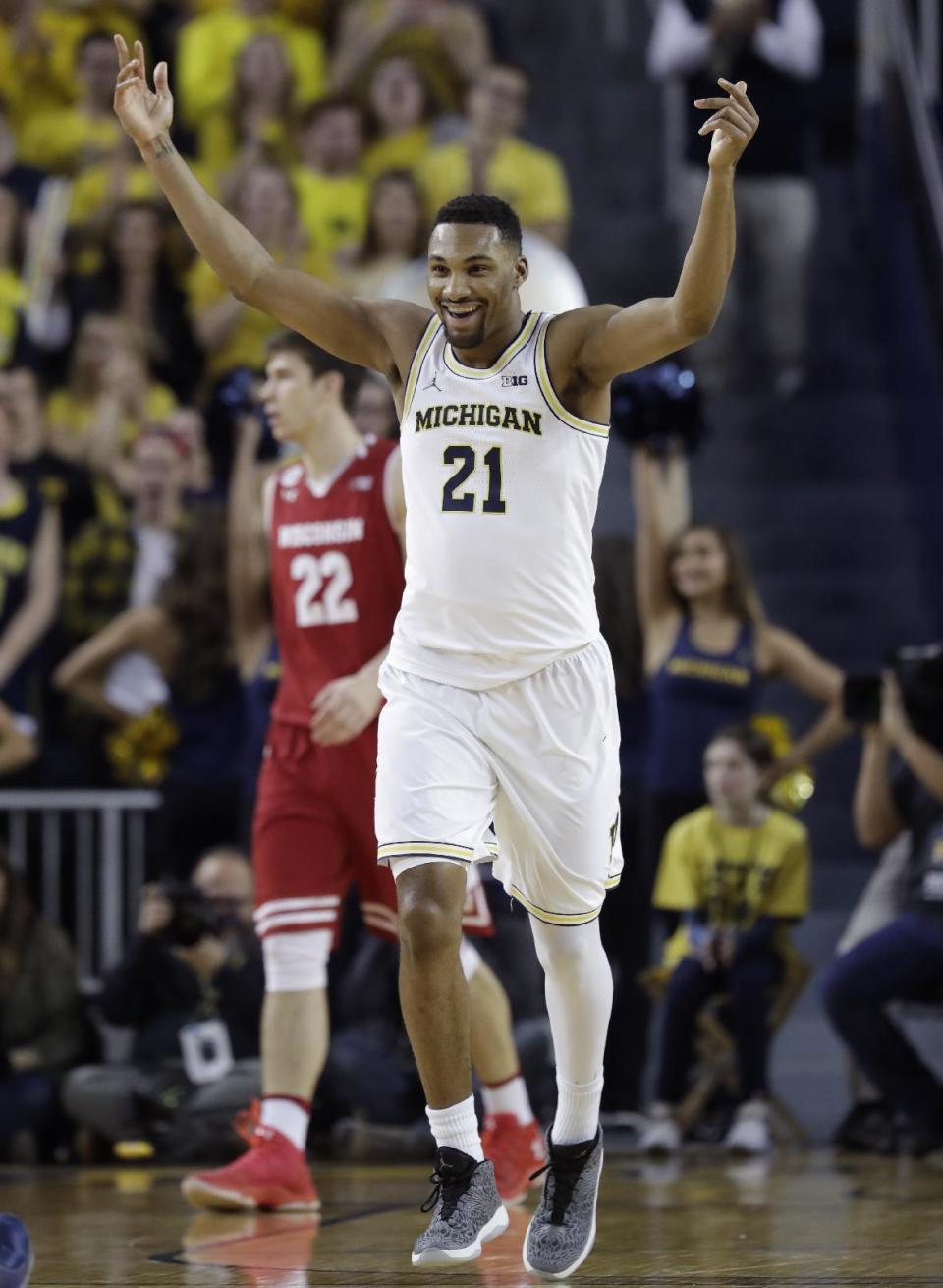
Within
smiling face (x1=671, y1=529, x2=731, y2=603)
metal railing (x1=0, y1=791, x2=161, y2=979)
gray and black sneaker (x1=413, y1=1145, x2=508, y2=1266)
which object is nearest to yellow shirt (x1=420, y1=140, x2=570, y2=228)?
smiling face (x1=671, y1=529, x2=731, y2=603)

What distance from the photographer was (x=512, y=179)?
11.9 metres

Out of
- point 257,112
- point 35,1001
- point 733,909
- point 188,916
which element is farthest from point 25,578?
point 257,112

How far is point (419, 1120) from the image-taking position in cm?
880

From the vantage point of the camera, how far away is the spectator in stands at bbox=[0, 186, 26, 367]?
11328 millimetres

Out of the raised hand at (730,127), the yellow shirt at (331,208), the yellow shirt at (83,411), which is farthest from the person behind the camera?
the yellow shirt at (331,208)

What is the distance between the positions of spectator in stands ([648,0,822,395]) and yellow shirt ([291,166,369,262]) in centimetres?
175

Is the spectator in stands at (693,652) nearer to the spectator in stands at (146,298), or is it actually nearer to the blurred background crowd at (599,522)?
the blurred background crowd at (599,522)

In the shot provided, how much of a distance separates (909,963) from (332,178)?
565 cm

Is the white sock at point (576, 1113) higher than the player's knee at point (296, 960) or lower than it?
lower

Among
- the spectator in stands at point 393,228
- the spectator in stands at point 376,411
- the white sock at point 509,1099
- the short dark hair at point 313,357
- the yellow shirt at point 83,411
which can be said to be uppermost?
the spectator in stands at point 393,228

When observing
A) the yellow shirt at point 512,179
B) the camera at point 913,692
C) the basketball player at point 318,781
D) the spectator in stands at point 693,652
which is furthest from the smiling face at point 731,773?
the yellow shirt at point 512,179

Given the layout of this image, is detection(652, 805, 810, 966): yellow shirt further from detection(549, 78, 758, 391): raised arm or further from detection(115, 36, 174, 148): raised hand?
detection(115, 36, 174, 148): raised hand

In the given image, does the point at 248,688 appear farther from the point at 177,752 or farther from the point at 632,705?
the point at 632,705

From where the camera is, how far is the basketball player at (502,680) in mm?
5152
